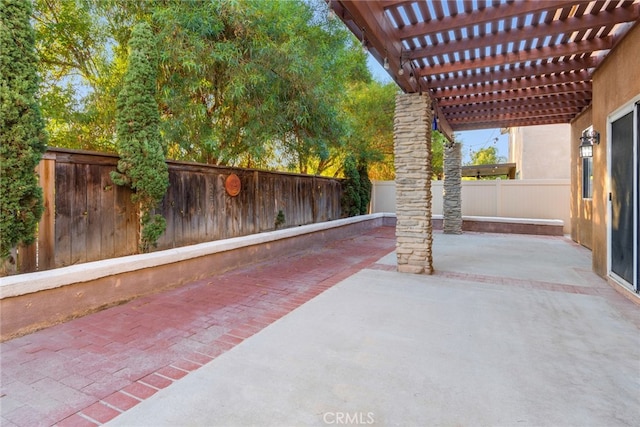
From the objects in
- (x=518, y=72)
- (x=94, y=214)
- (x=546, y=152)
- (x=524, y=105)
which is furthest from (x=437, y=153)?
(x=94, y=214)

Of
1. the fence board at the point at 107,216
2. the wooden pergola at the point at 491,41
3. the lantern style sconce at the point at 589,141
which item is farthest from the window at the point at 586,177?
the fence board at the point at 107,216

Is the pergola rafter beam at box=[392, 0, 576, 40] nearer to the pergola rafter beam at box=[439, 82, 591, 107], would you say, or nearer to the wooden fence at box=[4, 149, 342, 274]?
the pergola rafter beam at box=[439, 82, 591, 107]

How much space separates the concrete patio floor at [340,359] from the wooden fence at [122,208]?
0.93m

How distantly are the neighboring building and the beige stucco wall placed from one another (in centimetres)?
934

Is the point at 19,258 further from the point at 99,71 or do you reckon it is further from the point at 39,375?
the point at 99,71

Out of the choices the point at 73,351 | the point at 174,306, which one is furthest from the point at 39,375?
the point at 174,306

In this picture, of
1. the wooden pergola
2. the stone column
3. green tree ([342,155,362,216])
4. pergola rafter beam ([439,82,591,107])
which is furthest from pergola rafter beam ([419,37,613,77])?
green tree ([342,155,362,216])

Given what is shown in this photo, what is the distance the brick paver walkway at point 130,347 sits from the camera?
2027 millimetres

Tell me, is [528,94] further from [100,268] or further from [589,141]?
[100,268]

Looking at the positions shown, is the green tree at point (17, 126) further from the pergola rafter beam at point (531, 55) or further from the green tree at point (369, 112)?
the green tree at point (369, 112)

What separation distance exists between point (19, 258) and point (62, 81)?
11.1 feet

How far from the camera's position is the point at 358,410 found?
6.35 ft
